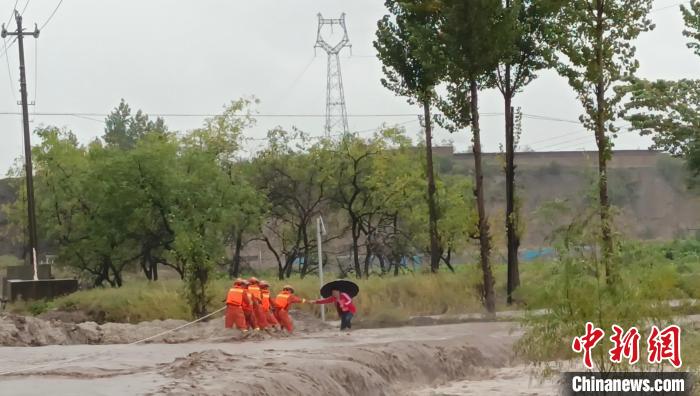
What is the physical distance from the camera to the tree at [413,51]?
32.9 metres

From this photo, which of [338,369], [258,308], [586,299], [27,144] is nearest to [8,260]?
[27,144]

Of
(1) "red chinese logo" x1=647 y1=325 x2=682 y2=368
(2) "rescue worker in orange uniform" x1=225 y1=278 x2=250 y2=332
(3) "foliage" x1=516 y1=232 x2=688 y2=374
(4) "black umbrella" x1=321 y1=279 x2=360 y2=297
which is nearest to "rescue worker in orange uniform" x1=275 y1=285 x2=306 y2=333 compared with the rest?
(2) "rescue worker in orange uniform" x1=225 y1=278 x2=250 y2=332

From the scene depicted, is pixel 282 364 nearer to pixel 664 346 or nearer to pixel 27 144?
pixel 664 346

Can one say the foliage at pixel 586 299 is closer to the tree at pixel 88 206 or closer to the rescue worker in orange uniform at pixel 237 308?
the rescue worker in orange uniform at pixel 237 308

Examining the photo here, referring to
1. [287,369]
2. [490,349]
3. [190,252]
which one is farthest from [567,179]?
[287,369]

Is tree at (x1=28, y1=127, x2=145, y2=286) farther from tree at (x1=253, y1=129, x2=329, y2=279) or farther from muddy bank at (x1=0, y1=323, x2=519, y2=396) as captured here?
muddy bank at (x1=0, y1=323, x2=519, y2=396)

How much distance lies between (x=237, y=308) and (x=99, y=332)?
6.78 m

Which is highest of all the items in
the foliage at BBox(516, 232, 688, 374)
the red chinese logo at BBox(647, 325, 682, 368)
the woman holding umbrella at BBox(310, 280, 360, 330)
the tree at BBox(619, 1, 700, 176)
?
the tree at BBox(619, 1, 700, 176)

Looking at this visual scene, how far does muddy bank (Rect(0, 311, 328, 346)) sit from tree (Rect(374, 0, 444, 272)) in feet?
31.3

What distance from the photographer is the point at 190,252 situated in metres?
31.3

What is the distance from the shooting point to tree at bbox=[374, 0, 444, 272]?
3291 cm

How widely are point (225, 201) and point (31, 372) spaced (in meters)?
33.0

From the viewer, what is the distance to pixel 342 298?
87.0 feet

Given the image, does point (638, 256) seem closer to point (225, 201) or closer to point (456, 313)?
point (456, 313)
